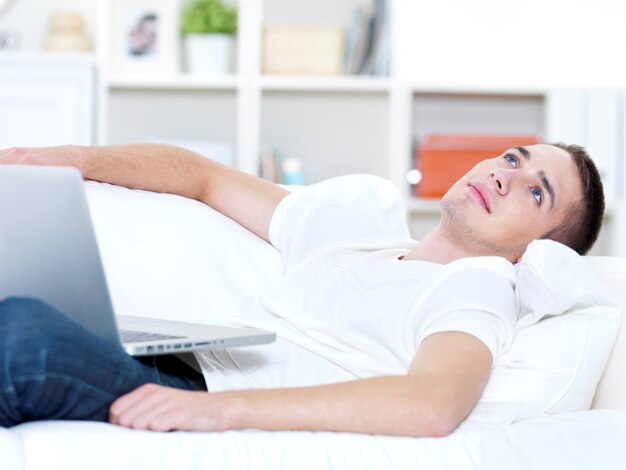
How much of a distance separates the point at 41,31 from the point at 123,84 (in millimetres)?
504

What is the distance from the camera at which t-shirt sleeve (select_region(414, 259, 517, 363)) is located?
1451 millimetres

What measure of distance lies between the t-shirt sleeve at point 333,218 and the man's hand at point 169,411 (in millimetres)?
690

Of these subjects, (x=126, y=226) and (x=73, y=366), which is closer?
(x=73, y=366)

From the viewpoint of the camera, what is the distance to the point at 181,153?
2.05 m

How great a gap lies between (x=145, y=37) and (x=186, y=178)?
231 cm

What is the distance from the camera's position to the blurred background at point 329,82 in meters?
4.07

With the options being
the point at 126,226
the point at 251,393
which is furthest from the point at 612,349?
the point at 126,226

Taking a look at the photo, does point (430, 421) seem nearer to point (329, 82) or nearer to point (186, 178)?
point (186, 178)

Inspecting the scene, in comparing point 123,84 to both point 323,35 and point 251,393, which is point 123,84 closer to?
point 323,35

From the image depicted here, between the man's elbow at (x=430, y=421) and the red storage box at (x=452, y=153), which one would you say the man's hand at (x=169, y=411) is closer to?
the man's elbow at (x=430, y=421)

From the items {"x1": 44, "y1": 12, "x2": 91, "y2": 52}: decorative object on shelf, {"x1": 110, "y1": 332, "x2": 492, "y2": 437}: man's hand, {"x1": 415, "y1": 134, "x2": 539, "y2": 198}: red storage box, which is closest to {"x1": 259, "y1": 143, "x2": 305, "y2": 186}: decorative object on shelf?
{"x1": 415, "y1": 134, "x2": 539, "y2": 198}: red storage box

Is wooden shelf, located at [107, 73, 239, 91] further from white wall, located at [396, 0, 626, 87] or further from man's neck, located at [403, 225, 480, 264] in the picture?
man's neck, located at [403, 225, 480, 264]

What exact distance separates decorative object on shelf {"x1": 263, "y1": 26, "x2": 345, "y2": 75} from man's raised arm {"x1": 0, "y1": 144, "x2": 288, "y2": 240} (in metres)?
2.07

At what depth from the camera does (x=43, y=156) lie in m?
1.84
